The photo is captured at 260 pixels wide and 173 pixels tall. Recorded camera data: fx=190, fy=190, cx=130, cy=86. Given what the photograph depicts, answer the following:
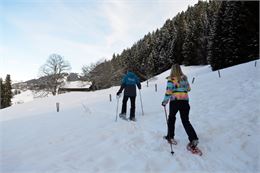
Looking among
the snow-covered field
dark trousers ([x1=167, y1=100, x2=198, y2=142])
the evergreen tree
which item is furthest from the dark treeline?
dark trousers ([x1=167, y1=100, x2=198, y2=142])

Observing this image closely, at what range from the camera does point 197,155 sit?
4.07 metres

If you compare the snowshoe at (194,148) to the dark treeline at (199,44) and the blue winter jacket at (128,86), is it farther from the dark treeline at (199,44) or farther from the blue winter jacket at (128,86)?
the dark treeline at (199,44)

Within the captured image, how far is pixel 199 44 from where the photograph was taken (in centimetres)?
Answer: 5453

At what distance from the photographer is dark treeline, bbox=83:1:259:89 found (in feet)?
82.6

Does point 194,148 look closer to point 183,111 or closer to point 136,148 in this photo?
point 183,111

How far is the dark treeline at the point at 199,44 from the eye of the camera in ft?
82.6

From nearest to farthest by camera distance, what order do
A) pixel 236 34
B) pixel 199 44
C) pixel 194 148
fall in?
pixel 194 148
pixel 236 34
pixel 199 44

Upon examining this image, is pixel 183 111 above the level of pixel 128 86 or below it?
below

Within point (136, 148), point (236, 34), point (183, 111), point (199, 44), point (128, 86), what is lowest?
point (136, 148)

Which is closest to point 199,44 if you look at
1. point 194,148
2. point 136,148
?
point 194,148

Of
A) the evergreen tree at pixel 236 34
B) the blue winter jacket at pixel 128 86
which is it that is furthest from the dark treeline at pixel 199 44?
the blue winter jacket at pixel 128 86

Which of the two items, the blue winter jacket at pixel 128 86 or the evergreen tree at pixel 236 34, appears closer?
the blue winter jacket at pixel 128 86

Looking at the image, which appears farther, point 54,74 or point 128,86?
point 54,74

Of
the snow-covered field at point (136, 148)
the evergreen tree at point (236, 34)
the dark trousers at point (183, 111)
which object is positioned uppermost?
the evergreen tree at point (236, 34)
